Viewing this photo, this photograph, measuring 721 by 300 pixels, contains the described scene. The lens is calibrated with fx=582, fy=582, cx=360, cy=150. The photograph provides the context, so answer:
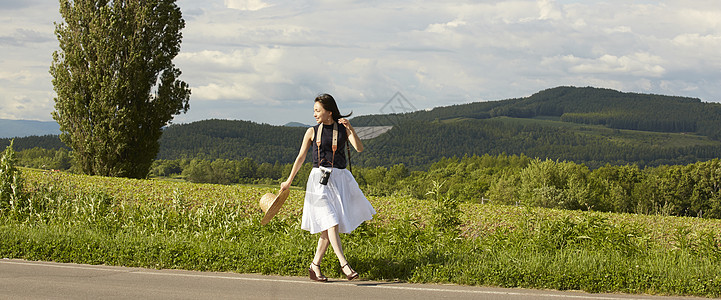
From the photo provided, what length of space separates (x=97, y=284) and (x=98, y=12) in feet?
82.3

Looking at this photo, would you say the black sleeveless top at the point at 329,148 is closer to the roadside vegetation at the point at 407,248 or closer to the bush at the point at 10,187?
the roadside vegetation at the point at 407,248

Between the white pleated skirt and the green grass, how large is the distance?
655mm

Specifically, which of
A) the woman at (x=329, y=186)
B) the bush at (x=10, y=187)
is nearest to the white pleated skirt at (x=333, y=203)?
the woman at (x=329, y=186)

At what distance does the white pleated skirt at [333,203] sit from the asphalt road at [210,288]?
71 centimetres

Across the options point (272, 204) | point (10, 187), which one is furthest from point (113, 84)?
point (272, 204)

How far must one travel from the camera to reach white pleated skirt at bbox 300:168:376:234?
6.95 m

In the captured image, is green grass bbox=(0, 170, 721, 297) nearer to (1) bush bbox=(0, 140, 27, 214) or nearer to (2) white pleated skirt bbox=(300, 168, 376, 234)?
(2) white pleated skirt bbox=(300, 168, 376, 234)

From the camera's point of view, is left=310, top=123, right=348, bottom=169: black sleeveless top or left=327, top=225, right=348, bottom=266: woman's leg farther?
left=310, top=123, right=348, bottom=169: black sleeveless top

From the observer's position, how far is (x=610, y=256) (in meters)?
7.62

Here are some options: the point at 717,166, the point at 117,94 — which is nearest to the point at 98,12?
the point at 117,94

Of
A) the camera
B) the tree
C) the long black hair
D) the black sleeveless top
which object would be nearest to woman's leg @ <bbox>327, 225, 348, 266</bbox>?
the camera

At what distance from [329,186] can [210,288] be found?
1.81 metres

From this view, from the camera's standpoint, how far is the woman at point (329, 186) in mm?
6949

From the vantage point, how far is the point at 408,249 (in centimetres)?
804
